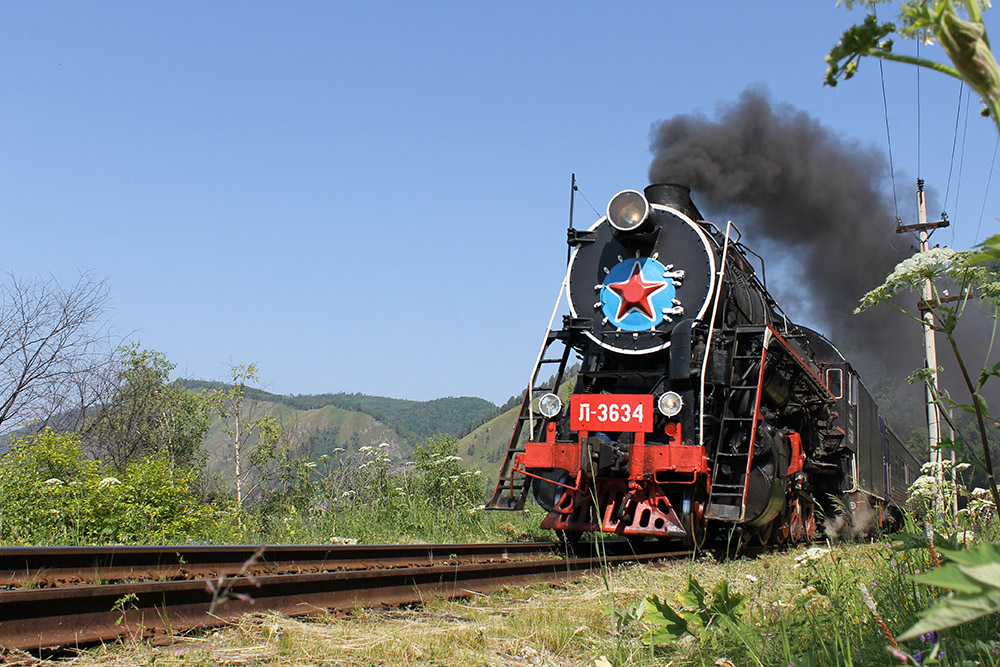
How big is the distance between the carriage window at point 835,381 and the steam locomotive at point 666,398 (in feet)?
4.42

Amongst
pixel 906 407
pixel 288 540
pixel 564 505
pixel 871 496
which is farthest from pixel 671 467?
pixel 906 407

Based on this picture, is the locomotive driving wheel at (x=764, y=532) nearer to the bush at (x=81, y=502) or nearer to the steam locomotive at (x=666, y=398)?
the steam locomotive at (x=666, y=398)

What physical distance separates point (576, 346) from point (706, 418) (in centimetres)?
186

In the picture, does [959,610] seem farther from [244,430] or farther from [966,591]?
[244,430]

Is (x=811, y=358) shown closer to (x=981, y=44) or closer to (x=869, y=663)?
(x=869, y=663)

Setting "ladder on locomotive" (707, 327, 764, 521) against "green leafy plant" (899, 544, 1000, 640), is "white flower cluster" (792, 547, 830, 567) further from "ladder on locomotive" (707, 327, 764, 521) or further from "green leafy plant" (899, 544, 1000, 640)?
"ladder on locomotive" (707, 327, 764, 521)

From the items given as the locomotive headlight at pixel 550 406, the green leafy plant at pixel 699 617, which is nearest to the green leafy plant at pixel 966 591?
the green leafy plant at pixel 699 617

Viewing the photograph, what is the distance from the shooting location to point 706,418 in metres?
8.17

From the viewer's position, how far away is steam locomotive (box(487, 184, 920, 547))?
25.4ft

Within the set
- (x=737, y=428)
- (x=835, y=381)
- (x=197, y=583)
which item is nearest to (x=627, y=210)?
(x=737, y=428)

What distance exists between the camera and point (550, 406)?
8570 millimetres

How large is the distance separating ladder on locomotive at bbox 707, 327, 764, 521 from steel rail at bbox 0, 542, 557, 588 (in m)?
2.52

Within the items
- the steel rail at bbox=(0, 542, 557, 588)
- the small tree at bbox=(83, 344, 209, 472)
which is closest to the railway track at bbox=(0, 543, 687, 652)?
the steel rail at bbox=(0, 542, 557, 588)

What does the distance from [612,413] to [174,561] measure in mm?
4340
